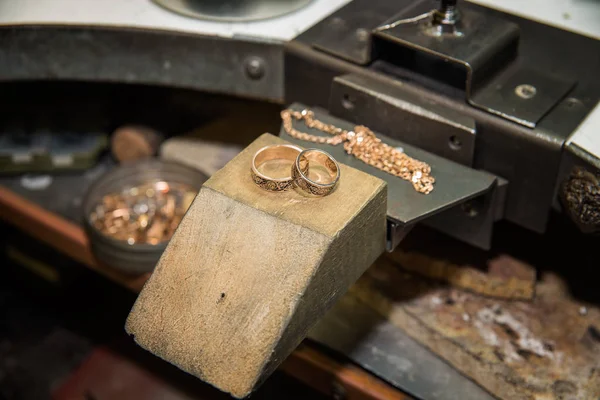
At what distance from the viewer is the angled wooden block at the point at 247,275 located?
1.98ft

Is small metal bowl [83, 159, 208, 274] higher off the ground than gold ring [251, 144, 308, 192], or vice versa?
gold ring [251, 144, 308, 192]

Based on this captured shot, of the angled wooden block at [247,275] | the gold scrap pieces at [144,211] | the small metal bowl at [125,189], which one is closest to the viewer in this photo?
the angled wooden block at [247,275]

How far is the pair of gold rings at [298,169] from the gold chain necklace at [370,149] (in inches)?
3.6

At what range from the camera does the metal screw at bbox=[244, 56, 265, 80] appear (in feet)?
3.07

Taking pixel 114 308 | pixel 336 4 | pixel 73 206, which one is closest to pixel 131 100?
pixel 73 206

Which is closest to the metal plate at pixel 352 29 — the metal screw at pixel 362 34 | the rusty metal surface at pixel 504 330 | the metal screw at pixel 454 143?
the metal screw at pixel 362 34

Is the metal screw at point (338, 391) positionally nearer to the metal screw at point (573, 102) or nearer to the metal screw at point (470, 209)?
the metal screw at point (470, 209)

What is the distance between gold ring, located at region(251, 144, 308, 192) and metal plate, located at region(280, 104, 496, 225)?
0.08 metres

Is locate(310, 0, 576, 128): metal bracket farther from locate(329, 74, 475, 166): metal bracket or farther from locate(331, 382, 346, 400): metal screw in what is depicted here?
locate(331, 382, 346, 400): metal screw

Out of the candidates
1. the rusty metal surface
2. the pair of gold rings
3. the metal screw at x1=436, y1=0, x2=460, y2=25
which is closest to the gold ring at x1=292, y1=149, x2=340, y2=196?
the pair of gold rings

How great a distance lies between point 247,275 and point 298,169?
0.10 m

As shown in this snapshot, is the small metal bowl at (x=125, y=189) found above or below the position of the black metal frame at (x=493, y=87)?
below

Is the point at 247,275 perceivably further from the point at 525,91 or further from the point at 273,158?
the point at 525,91

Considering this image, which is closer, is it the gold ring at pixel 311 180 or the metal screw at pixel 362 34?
the gold ring at pixel 311 180
